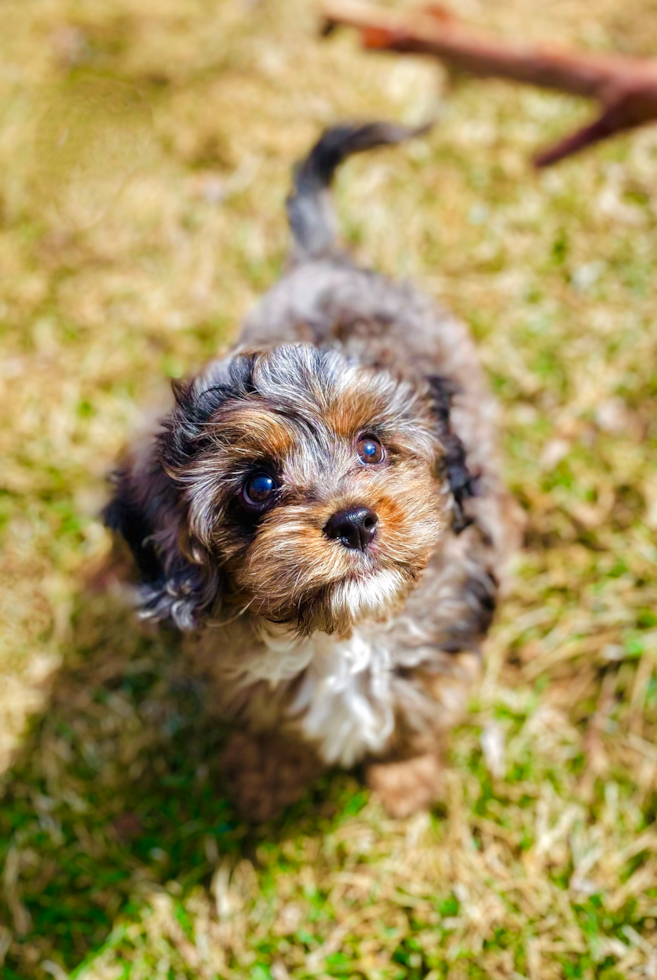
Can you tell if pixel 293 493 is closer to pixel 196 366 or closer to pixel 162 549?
pixel 162 549

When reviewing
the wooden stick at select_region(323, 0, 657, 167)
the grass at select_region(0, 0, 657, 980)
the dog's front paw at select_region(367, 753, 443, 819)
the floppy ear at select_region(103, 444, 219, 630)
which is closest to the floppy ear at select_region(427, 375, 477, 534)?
the floppy ear at select_region(103, 444, 219, 630)

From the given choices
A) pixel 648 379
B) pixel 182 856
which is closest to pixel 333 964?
pixel 182 856

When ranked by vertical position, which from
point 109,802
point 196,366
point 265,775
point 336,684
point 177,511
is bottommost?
point 109,802

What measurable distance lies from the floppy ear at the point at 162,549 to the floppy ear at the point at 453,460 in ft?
2.96

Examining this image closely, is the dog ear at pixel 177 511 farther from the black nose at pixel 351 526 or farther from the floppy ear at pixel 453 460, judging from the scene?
the floppy ear at pixel 453 460

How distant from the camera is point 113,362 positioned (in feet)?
17.4

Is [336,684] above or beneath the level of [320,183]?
beneath

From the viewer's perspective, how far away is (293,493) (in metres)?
2.53

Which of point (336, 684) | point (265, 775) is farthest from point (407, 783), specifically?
point (336, 684)

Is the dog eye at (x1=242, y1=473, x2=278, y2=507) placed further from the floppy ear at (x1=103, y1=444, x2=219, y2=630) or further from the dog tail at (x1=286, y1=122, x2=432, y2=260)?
the dog tail at (x1=286, y1=122, x2=432, y2=260)

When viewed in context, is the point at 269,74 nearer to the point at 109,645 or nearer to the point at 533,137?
the point at 533,137

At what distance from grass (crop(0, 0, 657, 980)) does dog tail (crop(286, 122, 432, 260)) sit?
1.11 meters

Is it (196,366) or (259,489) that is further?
(196,366)

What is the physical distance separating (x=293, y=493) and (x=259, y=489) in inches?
5.3
